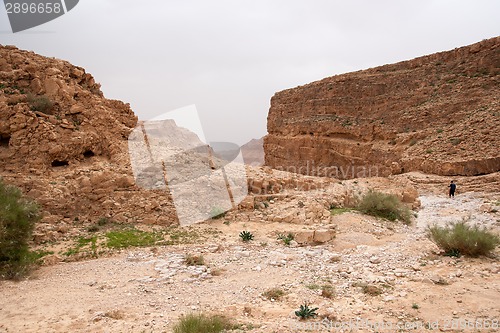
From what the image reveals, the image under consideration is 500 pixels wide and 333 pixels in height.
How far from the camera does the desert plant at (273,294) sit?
524cm

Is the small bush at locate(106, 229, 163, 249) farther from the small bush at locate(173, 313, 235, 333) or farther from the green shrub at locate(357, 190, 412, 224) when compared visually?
the green shrub at locate(357, 190, 412, 224)

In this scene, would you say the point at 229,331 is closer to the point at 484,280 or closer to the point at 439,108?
the point at 484,280

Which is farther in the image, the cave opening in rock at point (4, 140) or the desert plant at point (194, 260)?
the cave opening in rock at point (4, 140)

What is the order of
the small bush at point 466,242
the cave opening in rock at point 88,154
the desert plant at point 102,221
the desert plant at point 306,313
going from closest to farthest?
the desert plant at point 306,313
the small bush at point 466,242
the desert plant at point 102,221
the cave opening in rock at point 88,154

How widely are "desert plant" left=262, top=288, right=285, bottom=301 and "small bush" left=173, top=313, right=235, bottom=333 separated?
3.30 feet

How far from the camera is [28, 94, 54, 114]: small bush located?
970cm

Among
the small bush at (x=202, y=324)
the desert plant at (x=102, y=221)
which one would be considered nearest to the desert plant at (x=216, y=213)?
the desert plant at (x=102, y=221)

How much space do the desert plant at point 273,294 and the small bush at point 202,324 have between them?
1.01m

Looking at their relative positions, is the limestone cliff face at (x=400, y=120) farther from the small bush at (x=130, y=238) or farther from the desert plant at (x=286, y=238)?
the small bush at (x=130, y=238)

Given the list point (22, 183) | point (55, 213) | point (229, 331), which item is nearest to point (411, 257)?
point (229, 331)

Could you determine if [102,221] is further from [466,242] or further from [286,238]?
[466,242]

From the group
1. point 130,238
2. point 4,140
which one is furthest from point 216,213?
point 4,140

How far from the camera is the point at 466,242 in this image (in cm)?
662

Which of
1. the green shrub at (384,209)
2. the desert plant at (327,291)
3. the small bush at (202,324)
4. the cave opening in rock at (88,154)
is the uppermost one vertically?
the cave opening in rock at (88,154)
